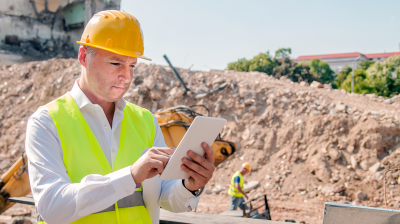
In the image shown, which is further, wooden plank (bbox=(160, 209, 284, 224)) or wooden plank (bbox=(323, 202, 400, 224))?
wooden plank (bbox=(160, 209, 284, 224))

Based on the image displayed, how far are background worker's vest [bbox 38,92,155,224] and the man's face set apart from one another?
166 millimetres

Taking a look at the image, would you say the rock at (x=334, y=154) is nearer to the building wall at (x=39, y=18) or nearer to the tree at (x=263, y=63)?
the building wall at (x=39, y=18)

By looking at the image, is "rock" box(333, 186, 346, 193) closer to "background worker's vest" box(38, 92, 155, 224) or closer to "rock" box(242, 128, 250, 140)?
"rock" box(242, 128, 250, 140)

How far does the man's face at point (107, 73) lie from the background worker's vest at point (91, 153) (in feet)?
0.55

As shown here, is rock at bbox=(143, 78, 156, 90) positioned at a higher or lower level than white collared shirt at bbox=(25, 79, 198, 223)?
lower

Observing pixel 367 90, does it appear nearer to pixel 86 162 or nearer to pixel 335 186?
pixel 335 186

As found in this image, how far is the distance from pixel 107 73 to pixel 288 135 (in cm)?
906

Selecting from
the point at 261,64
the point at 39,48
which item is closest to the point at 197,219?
the point at 39,48

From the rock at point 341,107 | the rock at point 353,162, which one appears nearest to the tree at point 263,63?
the rock at point 341,107

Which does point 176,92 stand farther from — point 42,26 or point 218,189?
point 42,26

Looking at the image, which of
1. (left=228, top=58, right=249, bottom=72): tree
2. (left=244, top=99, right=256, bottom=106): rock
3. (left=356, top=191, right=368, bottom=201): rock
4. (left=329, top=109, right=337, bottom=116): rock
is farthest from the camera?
(left=228, top=58, right=249, bottom=72): tree

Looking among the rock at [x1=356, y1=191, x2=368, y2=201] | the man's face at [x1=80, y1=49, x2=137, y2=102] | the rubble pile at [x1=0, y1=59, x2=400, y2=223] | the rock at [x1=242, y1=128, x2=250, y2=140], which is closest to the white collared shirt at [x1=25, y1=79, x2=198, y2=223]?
the man's face at [x1=80, y1=49, x2=137, y2=102]

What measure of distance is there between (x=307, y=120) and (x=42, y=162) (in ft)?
31.6

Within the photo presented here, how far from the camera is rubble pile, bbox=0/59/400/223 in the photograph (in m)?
8.40
